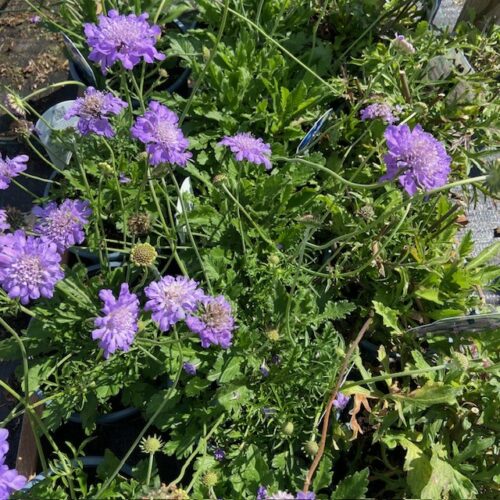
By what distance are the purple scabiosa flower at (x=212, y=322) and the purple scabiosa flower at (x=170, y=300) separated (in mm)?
31

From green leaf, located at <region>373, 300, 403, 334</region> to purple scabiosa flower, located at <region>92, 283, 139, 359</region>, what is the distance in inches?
25.9

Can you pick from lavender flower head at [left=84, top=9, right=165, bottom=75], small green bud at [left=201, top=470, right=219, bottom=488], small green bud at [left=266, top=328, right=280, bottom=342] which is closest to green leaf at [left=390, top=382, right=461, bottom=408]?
small green bud at [left=266, top=328, right=280, bottom=342]

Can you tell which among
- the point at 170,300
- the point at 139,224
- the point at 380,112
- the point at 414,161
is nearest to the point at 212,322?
the point at 170,300

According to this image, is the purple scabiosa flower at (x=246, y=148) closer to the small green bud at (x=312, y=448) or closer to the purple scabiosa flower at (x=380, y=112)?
the purple scabiosa flower at (x=380, y=112)

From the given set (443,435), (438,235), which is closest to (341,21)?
(438,235)

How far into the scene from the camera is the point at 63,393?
1.29 meters

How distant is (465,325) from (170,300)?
24.6 inches

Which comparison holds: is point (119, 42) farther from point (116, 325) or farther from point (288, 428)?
point (288, 428)

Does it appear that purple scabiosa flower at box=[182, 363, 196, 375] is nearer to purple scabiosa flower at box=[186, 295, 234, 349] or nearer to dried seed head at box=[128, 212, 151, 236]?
purple scabiosa flower at box=[186, 295, 234, 349]

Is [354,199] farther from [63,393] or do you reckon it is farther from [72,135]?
[63,393]

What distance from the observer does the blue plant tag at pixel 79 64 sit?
1759 millimetres

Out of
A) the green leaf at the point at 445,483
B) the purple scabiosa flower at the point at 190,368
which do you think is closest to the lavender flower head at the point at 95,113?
the purple scabiosa flower at the point at 190,368

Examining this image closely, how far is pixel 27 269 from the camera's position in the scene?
1.01 m

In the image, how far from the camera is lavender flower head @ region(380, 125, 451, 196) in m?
1.05
